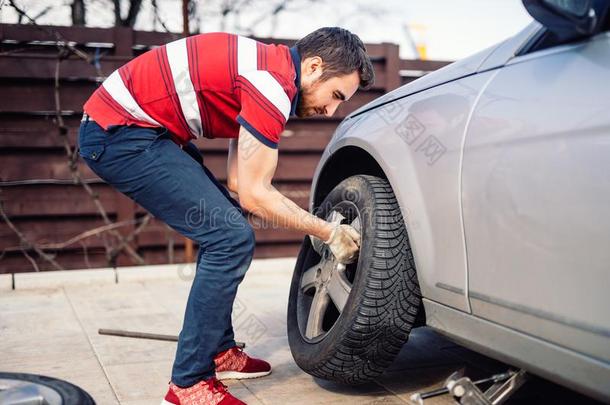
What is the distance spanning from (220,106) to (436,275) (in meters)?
0.94

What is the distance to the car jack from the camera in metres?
1.76

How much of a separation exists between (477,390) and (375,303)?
457mm

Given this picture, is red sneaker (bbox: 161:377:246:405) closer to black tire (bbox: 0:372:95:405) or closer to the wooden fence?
black tire (bbox: 0:372:95:405)

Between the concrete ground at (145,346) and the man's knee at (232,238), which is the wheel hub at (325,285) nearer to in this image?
the concrete ground at (145,346)

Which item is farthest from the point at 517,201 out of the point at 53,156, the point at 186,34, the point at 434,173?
the point at 53,156

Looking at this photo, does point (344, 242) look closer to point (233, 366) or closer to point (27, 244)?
point (233, 366)

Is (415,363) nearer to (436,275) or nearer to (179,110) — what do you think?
(436,275)

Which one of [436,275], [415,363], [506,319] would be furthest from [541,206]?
[415,363]

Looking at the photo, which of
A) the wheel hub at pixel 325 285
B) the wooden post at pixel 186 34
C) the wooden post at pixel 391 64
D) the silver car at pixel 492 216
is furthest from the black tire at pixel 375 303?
the wooden post at pixel 391 64

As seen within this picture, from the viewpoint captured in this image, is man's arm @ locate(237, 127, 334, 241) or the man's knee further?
the man's knee

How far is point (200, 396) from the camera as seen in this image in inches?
87.1

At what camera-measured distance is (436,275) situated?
6.58 feet

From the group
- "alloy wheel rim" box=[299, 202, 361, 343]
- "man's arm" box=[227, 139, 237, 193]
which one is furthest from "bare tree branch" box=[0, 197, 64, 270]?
"alloy wheel rim" box=[299, 202, 361, 343]

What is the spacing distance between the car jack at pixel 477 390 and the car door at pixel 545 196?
187 millimetres
